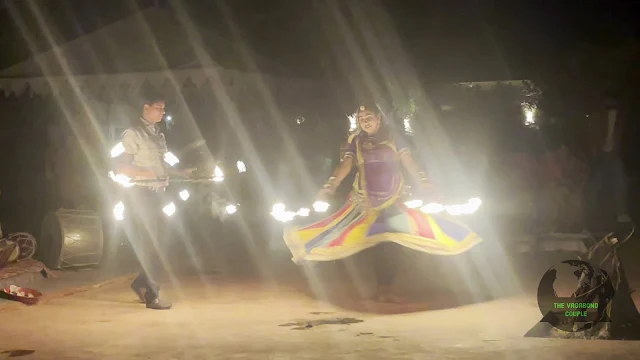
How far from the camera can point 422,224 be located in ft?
22.8

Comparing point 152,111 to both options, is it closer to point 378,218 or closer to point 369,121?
point 369,121

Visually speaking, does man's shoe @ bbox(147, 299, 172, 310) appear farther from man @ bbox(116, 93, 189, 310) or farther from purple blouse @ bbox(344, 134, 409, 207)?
purple blouse @ bbox(344, 134, 409, 207)

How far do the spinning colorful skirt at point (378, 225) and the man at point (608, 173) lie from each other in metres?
1.90

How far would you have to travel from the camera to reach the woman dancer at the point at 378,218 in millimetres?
6797

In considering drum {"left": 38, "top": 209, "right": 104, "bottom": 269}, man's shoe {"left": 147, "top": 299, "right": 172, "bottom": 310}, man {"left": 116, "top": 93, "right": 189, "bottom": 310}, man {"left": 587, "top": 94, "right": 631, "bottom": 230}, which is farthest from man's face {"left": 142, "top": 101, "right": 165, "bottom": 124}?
man {"left": 587, "top": 94, "right": 631, "bottom": 230}

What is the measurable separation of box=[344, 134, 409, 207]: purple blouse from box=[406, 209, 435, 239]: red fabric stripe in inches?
11.8

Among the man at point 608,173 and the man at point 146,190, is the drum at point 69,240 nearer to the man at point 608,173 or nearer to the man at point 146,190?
the man at point 146,190

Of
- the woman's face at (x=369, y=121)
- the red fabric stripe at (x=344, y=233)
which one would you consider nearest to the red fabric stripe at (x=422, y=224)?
the red fabric stripe at (x=344, y=233)

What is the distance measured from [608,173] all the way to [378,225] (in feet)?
8.19

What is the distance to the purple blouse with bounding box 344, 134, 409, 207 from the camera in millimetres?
7055
